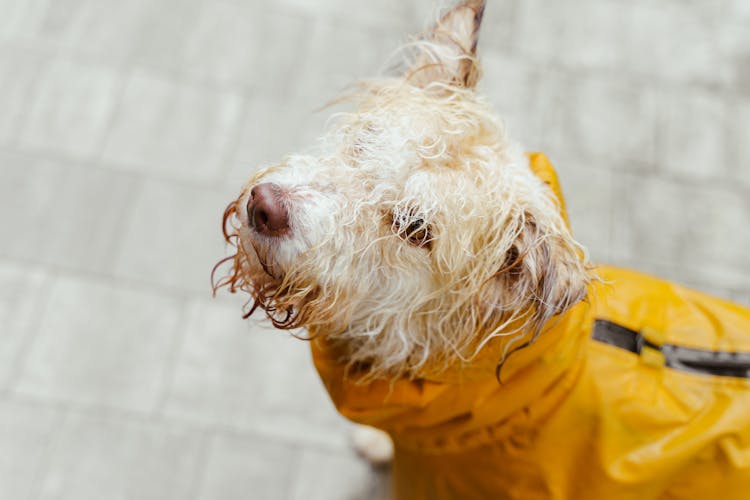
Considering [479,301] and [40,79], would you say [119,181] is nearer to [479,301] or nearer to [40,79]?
[40,79]

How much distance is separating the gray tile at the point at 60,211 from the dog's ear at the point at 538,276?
207 centimetres

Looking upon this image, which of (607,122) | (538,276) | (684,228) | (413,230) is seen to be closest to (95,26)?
(413,230)

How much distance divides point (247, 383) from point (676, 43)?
2977 mm

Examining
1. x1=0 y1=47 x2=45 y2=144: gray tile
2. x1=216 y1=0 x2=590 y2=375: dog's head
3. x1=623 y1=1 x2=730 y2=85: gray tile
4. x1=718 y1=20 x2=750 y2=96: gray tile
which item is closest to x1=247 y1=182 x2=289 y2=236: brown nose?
x1=216 y1=0 x2=590 y2=375: dog's head

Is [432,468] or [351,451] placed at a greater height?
[432,468]

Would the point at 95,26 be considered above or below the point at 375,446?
above

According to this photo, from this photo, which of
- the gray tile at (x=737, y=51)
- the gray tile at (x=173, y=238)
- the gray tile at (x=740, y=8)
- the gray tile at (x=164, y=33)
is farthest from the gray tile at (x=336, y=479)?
the gray tile at (x=740, y=8)

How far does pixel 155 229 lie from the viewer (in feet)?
10.3

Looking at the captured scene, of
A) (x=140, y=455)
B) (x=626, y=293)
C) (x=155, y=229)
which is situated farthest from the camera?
(x=155, y=229)

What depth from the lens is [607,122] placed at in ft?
11.6

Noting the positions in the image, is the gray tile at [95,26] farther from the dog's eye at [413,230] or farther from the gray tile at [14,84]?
the dog's eye at [413,230]

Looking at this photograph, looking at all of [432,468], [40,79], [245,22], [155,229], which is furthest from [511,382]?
[40,79]

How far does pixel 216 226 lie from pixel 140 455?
1.06 m

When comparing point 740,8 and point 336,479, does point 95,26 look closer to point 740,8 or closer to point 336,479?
point 336,479
